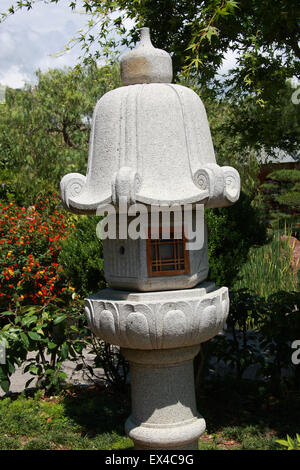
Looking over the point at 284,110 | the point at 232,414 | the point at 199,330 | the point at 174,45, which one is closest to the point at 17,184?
the point at 284,110

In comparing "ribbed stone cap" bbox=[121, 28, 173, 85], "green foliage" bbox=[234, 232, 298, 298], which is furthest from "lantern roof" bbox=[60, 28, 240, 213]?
"green foliage" bbox=[234, 232, 298, 298]

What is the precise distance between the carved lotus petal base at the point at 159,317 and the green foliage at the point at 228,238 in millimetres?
1360

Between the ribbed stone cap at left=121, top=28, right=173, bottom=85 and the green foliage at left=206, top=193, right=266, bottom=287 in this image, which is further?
the green foliage at left=206, top=193, right=266, bottom=287

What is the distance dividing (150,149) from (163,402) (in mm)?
1651

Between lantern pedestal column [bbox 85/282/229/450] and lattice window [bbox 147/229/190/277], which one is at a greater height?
lattice window [bbox 147/229/190/277]

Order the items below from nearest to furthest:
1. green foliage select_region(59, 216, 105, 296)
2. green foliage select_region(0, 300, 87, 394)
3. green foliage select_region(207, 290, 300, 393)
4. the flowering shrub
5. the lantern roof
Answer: the lantern roof < green foliage select_region(0, 300, 87, 394) < green foliage select_region(207, 290, 300, 393) < green foliage select_region(59, 216, 105, 296) < the flowering shrub

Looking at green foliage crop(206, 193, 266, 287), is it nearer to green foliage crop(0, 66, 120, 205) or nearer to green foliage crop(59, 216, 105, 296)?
green foliage crop(59, 216, 105, 296)

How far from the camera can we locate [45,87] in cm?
1232

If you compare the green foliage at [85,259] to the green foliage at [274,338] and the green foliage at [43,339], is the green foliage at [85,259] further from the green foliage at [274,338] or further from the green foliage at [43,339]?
the green foliage at [274,338]

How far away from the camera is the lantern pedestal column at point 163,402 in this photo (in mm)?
3275

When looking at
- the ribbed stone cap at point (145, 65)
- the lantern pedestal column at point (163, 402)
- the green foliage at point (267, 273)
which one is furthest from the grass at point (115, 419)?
the green foliage at point (267, 273)

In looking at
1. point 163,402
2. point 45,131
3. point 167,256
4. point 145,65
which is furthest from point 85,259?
point 45,131

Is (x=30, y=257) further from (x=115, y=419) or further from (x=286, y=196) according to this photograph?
(x=286, y=196)

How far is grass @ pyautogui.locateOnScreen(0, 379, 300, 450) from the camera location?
160 inches
